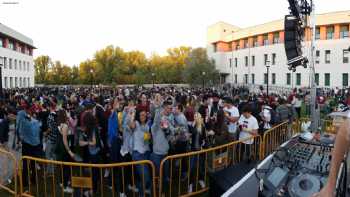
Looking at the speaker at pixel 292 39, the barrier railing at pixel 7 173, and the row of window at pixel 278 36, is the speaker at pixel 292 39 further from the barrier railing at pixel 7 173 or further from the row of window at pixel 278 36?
the row of window at pixel 278 36

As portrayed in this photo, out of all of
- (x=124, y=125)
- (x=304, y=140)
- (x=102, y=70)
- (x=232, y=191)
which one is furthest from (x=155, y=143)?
(x=102, y=70)

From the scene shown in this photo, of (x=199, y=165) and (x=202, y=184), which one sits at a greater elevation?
(x=199, y=165)

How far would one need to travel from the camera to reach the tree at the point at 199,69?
6069 cm

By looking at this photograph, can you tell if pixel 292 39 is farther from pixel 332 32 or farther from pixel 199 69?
pixel 199 69

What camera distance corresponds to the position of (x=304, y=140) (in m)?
4.90

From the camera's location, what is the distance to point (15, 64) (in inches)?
1876

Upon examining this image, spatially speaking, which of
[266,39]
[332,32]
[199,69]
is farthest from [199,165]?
[199,69]

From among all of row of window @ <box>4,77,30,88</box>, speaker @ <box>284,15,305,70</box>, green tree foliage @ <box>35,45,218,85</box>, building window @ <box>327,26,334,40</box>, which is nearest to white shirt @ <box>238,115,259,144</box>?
speaker @ <box>284,15,305,70</box>

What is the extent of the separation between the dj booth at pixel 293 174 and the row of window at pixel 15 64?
45915 millimetres

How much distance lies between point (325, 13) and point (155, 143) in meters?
48.8

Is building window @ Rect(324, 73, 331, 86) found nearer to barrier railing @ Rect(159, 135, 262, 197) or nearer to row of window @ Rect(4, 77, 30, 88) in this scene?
barrier railing @ Rect(159, 135, 262, 197)

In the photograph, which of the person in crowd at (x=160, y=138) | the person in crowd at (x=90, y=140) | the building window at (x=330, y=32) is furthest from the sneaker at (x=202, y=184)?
the building window at (x=330, y=32)

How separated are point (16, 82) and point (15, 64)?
9.77ft

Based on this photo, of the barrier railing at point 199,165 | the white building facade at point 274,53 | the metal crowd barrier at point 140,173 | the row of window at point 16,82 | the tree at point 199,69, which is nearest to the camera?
the metal crowd barrier at point 140,173
